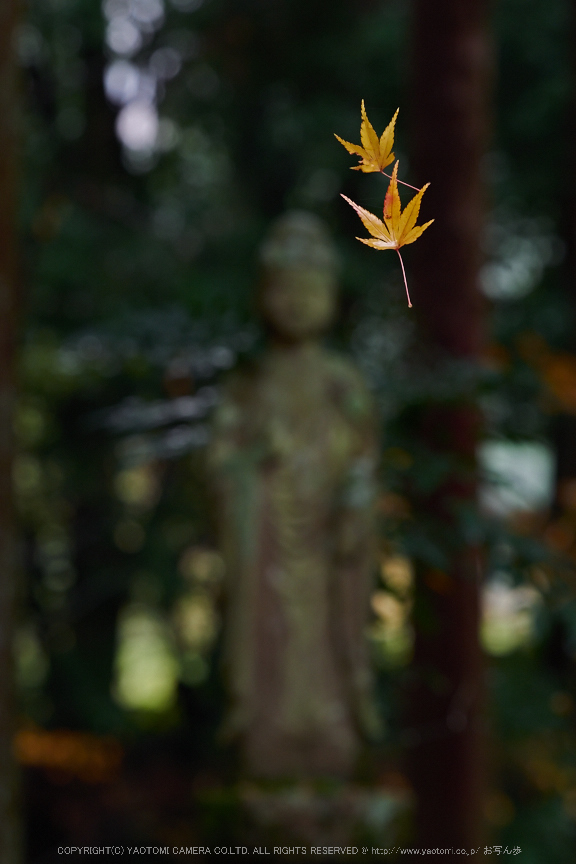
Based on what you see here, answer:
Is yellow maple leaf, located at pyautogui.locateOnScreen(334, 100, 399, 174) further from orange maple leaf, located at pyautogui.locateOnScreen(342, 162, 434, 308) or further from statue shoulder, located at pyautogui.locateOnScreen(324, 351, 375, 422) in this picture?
statue shoulder, located at pyautogui.locateOnScreen(324, 351, 375, 422)

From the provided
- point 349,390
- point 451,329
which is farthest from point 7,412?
point 451,329

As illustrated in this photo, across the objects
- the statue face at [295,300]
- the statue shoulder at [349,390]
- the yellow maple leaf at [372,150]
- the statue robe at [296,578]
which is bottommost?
the statue robe at [296,578]

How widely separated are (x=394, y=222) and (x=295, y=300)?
238 centimetres

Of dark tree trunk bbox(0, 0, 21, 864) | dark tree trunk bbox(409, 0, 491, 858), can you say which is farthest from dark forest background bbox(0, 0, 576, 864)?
dark tree trunk bbox(0, 0, 21, 864)

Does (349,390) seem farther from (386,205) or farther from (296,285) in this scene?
(386,205)

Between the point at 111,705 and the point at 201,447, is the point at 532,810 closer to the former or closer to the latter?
the point at 111,705

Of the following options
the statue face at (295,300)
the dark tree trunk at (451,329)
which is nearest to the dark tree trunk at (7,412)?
the statue face at (295,300)

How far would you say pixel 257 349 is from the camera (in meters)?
3.28

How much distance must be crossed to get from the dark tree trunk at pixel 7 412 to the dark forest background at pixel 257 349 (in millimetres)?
766

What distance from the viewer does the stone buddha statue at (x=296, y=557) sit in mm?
2832

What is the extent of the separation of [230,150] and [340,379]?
4606 mm

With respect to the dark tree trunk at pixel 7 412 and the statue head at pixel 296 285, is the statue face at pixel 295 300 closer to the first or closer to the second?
the statue head at pixel 296 285

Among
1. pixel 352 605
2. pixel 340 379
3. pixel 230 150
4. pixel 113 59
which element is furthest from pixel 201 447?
pixel 113 59

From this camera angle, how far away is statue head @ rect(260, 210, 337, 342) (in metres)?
2.98
